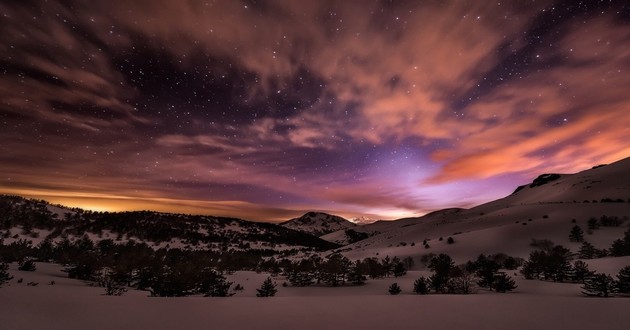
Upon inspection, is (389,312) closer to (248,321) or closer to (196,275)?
(248,321)

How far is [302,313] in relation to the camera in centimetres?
650

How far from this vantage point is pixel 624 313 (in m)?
6.18

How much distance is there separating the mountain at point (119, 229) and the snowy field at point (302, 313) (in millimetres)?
33127

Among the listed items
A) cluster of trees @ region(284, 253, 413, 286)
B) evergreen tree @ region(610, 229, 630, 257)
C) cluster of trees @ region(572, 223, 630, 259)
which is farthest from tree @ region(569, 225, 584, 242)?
cluster of trees @ region(284, 253, 413, 286)

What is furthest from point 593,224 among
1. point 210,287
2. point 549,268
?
point 210,287

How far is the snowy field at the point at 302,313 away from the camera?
5.46 metres

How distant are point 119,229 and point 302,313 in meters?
49.2

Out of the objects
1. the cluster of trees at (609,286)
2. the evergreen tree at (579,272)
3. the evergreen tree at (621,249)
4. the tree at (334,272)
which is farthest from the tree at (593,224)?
the tree at (334,272)

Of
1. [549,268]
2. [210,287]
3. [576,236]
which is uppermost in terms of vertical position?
[576,236]

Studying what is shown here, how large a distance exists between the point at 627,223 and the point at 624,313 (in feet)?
104

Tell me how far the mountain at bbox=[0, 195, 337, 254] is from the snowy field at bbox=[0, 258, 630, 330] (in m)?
33.1

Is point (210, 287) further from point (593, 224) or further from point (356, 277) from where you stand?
point (593, 224)

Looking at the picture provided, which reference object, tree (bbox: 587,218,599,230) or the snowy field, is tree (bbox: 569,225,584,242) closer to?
tree (bbox: 587,218,599,230)

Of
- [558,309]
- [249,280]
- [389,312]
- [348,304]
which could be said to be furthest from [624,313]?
[249,280]
